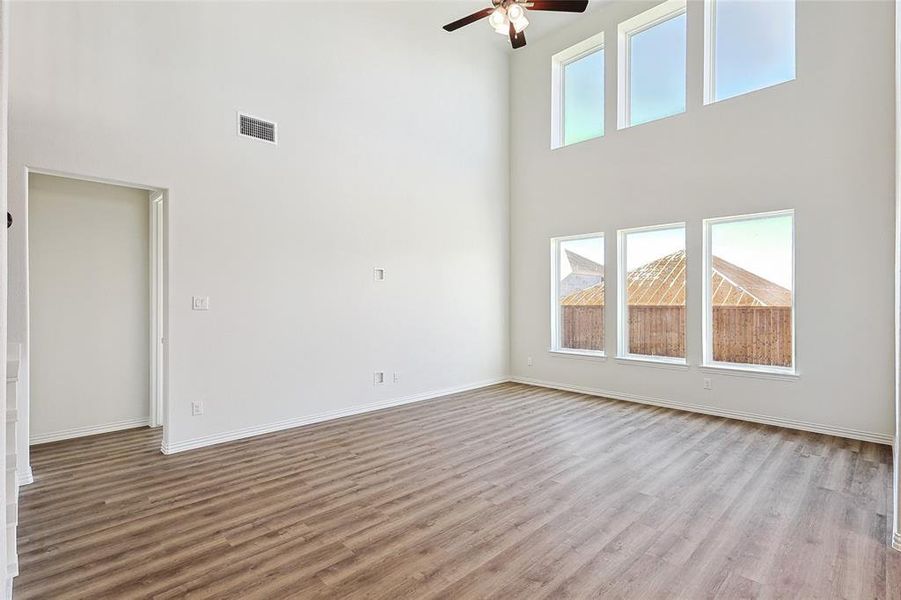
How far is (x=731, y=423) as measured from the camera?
4.71m

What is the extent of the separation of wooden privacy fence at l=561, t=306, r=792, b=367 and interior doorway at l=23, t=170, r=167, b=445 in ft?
16.6

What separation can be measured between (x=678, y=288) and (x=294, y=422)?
4661mm

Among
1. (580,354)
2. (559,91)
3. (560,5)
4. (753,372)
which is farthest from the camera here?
(559,91)

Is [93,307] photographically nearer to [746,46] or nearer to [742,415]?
[742,415]

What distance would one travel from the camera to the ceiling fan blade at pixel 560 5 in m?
3.48

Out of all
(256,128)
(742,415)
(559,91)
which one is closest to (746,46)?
(559,91)

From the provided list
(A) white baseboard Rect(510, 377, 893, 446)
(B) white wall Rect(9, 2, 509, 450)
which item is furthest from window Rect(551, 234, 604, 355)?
(B) white wall Rect(9, 2, 509, 450)

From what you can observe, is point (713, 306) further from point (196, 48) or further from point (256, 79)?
point (196, 48)

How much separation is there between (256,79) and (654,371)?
216 inches

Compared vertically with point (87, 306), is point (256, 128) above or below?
above

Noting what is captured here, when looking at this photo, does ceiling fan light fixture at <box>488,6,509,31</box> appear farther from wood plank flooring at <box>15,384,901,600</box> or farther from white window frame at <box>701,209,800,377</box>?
wood plank flooring at <box>15,384,901,600</box>

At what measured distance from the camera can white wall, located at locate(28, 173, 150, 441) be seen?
408 centimetres

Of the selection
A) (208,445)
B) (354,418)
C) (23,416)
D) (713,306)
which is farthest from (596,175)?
(23,416)

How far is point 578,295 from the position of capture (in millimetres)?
6461
